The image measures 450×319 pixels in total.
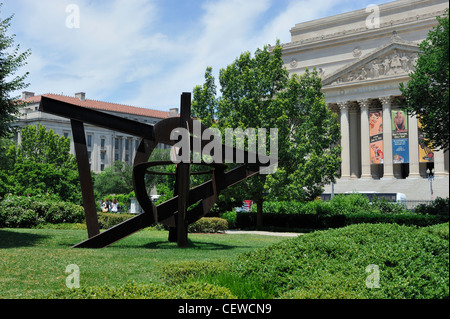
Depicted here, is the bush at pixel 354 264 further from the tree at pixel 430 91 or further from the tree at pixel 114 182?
the tree at pixel 114 182

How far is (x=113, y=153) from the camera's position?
9988 centimetres

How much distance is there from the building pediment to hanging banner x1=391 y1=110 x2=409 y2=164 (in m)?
4.92

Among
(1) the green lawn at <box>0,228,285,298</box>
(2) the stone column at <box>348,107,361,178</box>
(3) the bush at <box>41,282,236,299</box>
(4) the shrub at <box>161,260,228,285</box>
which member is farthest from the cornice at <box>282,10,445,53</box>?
(3) the bush at <box>41,282,236,299</box>

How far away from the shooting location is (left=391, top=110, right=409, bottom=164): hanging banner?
52094mm

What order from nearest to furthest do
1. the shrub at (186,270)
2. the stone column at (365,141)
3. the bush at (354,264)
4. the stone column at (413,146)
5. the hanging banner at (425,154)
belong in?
the bush at (354,264), the shrub at (186,270), the hanging banner at (425,154), the stone column at (413,146), the stone column at (365,141)

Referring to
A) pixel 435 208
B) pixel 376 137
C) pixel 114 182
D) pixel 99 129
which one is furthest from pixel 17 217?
pixel 99 129

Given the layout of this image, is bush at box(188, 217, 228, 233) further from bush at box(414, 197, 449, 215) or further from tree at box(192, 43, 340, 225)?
bush at box(414, 197, 449, 215)

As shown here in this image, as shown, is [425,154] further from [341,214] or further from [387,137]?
[341,214]

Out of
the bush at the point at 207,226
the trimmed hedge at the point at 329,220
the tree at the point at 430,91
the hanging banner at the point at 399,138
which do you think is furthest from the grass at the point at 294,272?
the hanging banner at the point at 399,138

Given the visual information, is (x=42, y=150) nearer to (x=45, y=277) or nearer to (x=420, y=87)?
(x=420, y=87)

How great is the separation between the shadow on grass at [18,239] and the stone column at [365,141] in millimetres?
45469

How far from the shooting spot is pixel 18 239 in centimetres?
1688

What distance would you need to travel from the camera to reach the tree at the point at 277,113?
26.2 metres
